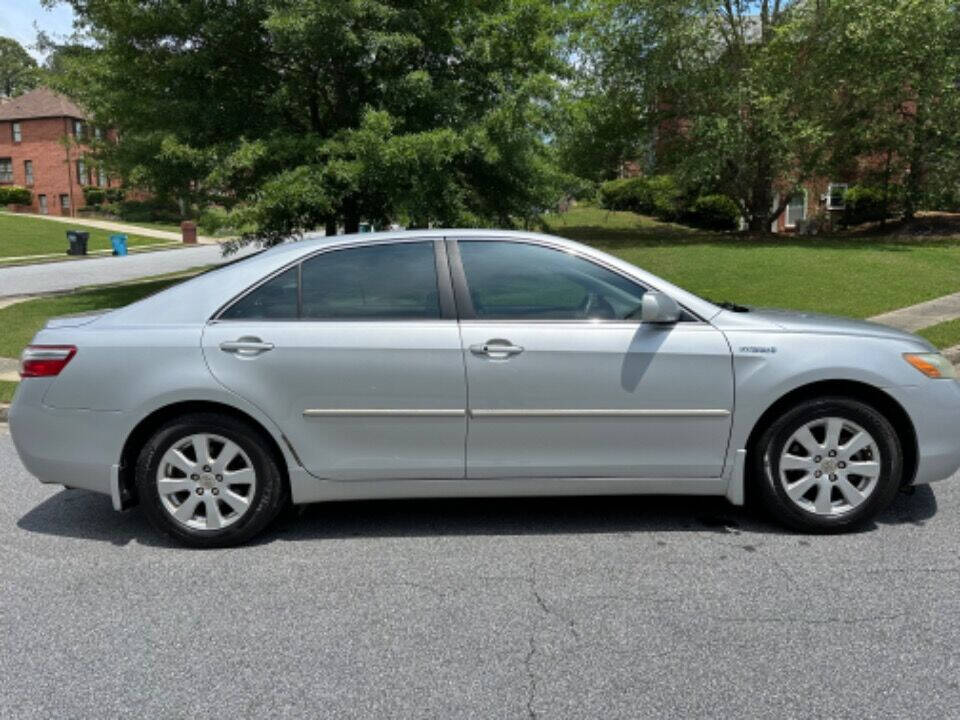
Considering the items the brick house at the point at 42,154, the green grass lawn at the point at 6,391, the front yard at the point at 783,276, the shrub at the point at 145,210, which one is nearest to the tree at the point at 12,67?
the brick house at the point at 42,154

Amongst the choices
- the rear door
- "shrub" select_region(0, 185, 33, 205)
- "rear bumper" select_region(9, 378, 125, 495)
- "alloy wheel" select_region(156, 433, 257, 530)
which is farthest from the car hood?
"shrub" select_region(0, 185, 33, 205)

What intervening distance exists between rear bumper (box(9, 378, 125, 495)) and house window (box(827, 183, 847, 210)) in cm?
2959

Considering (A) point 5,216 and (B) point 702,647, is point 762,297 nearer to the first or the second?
(B) point 702,647

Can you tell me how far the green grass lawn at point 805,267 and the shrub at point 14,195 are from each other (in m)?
47.4

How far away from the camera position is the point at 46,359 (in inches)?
167

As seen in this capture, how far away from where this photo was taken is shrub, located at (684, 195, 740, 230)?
28562 millimetres

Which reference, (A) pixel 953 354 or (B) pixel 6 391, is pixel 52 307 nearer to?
(B) pixel 6 391

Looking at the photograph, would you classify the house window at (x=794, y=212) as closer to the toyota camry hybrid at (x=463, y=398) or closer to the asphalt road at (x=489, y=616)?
the asphalt road at (x=489, y=616)

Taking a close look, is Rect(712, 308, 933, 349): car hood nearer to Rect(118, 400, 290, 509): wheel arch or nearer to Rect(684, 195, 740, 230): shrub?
Rect(118, 400, 290, 509): wheel arch

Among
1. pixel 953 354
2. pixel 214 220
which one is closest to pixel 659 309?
pixel 953 354

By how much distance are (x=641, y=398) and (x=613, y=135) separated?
73.6 ft

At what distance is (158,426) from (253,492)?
599 mm

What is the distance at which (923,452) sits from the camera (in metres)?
4.25

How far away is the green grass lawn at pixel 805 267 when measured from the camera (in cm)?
1255
